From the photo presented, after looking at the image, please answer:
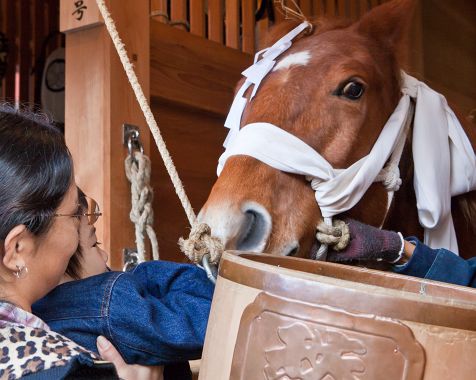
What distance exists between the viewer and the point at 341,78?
1.10 metres

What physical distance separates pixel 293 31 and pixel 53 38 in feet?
11.5

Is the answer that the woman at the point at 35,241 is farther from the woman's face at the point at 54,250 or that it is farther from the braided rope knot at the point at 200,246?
the braided rope knot at the point at 200,246

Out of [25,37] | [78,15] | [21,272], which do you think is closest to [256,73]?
[78,15]

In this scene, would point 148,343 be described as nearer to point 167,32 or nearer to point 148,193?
point 148,193

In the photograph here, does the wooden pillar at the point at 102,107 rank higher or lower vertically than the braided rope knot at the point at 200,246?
higher

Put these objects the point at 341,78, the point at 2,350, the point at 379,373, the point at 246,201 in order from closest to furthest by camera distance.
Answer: the point at 379,373 → the point at 2,350 → the point at 246,201 → the point at 341,78

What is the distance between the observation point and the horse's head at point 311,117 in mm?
950

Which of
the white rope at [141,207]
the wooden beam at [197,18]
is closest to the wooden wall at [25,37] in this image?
the wooden beam at [197,18]

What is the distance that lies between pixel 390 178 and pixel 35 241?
2.16 ft

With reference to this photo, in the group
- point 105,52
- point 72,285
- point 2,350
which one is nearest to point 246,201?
point 72,285

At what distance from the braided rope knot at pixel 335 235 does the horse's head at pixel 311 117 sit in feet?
0.07

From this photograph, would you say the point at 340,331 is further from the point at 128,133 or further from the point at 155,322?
the point at 128,133

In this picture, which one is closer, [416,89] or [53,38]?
[416,89]

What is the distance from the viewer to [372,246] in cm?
93
